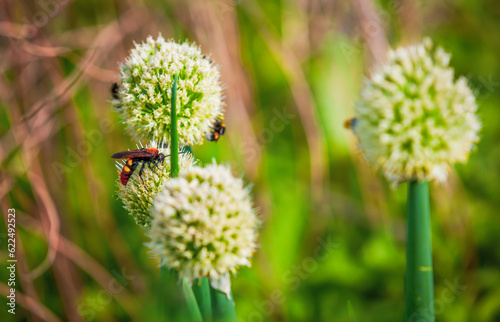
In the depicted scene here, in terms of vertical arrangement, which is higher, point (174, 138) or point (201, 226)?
point (174, 138)

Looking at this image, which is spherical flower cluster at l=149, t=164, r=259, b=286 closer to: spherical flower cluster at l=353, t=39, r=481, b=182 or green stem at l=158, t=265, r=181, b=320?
green stem at l=158, t=265, r=181, b=320

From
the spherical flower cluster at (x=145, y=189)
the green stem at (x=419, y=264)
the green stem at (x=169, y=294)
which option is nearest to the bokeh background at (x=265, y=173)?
the spherical flower cluster at (x=145, y=189)

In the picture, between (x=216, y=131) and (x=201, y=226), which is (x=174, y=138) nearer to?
(x=201, y=226)

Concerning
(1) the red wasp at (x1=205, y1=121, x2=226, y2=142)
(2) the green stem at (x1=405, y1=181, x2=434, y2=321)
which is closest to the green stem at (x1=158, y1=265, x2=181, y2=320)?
(2) the green stem at (x1=405, y1=181, x2=434, y2=321)

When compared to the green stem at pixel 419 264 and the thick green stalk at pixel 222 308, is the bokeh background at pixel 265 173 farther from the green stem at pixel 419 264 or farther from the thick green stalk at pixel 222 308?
the green stem at pixel 419 264

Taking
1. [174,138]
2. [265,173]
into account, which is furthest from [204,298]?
[265,173]
